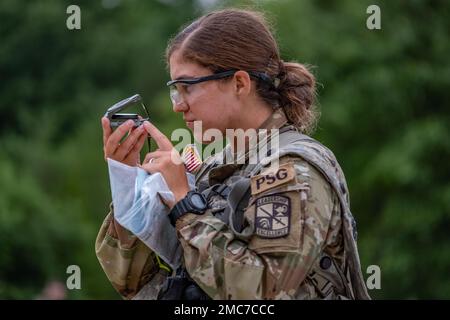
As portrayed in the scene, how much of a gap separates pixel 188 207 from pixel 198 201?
5 centimetres

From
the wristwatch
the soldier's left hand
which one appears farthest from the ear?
the wristwatch

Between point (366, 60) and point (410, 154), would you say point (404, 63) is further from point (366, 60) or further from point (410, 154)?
point (410, 154)

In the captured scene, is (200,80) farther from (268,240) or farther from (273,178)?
(268,240)

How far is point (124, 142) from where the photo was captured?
356 cm

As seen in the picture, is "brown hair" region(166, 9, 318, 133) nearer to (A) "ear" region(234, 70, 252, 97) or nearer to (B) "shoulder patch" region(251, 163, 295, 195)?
(A) "ear" region(234, 70, 252, 97)

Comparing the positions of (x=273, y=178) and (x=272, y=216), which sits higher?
(x=273, y=178)

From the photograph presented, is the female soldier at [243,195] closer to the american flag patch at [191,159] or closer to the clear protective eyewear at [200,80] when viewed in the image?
the clear protective eyewear at [200,80]

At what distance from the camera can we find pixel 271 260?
325 cm

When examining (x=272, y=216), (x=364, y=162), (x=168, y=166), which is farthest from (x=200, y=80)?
(x=364, y=162)

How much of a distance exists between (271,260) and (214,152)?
1030mm

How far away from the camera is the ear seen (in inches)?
142

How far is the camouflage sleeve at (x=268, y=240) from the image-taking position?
3.24m
